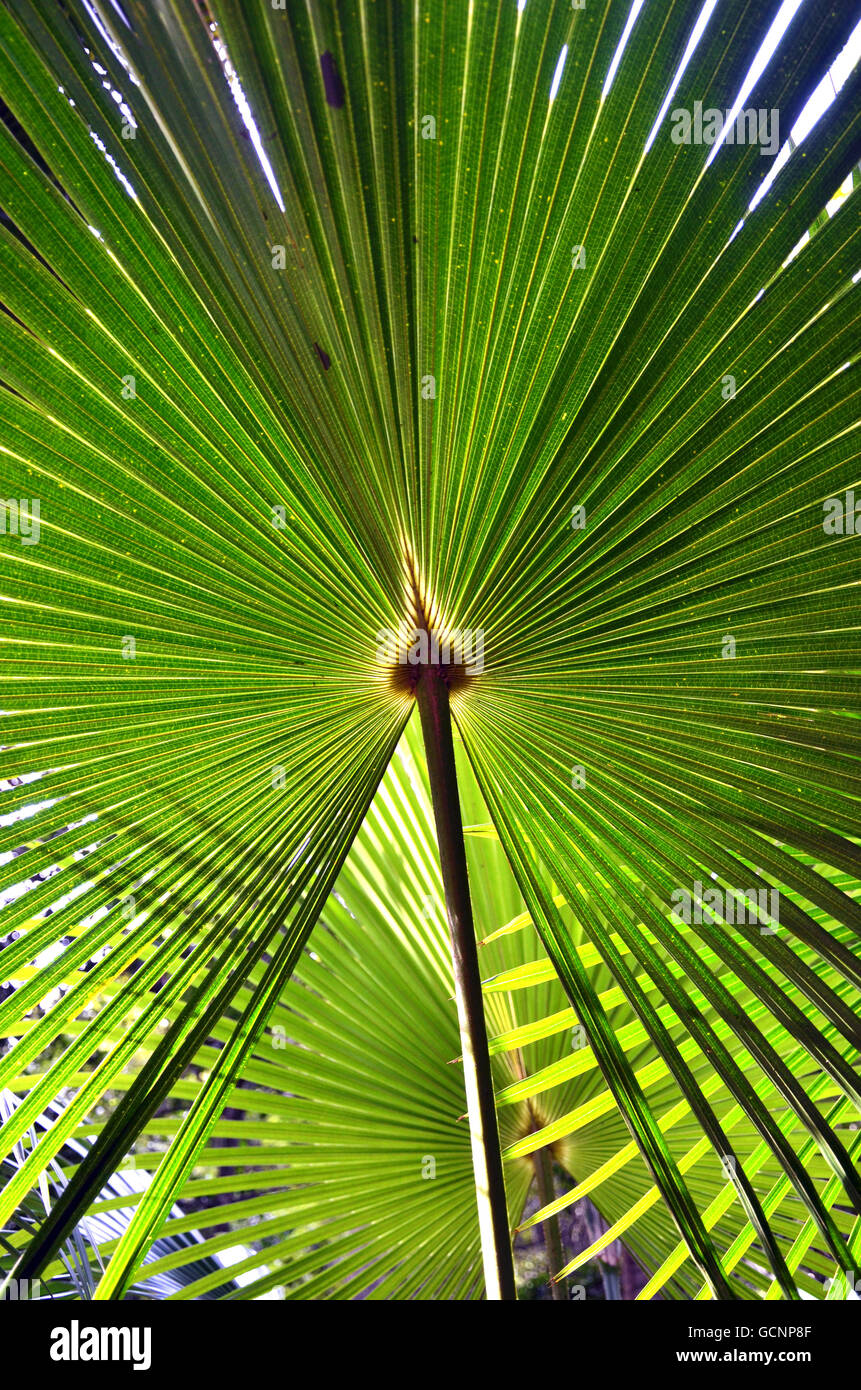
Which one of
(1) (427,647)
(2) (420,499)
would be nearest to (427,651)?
(1) (427,647)

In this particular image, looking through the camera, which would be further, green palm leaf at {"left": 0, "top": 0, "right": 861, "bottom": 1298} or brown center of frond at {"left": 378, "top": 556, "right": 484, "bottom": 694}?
brown center of frond at {"left": 378, "top": 556, "right": 484, "bottom": 694}

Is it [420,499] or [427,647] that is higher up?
[420,499]

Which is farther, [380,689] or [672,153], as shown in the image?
[380,689]

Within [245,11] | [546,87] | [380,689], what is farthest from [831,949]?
[245,11]

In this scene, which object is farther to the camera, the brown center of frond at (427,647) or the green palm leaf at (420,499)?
the brown center of frond at (427,647)

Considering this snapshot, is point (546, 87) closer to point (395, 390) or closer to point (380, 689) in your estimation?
point (395, 390)

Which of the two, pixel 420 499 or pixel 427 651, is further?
pixel 427 651

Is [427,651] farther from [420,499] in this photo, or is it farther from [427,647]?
[420,499]

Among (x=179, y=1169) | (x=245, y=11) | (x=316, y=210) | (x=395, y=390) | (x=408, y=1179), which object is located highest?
(x=245, y=11)

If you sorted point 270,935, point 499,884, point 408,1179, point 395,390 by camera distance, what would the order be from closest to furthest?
1. point 395,390
2. point 270,935
3. point 408,1179
4. point 499,884

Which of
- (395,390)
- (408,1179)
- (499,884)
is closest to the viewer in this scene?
(395,390)

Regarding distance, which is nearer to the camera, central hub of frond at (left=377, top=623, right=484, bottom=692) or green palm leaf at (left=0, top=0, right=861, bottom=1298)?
green palm leaf at (left=0, top=0, right=861, bottom=1298)

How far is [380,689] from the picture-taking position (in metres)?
1.94
